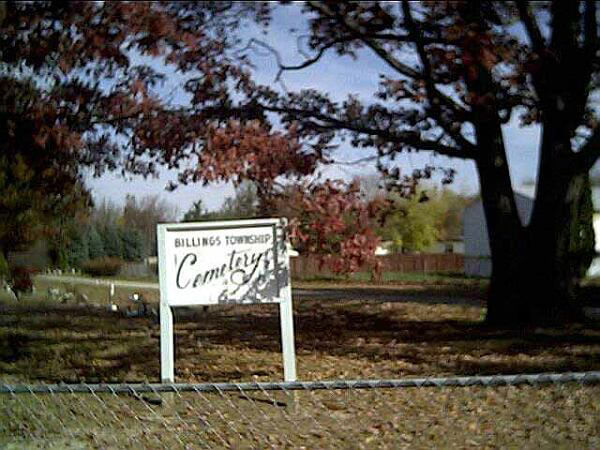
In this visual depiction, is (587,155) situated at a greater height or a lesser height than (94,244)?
greater

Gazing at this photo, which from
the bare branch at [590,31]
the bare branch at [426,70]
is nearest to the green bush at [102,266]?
the bare branch at [426,70]

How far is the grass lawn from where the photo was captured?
6223 millimetres

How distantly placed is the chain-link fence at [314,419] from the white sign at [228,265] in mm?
726

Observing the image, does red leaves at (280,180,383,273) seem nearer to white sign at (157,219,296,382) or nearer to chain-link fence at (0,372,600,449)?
white sign at (157,219,296,382)

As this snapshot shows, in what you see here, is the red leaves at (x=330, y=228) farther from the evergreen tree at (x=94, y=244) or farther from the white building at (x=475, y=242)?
the white building at (x=475, y=242)

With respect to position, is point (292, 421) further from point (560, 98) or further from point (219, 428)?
point (560, 98)

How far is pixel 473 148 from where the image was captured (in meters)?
11.5

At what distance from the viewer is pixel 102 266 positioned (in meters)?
15.4

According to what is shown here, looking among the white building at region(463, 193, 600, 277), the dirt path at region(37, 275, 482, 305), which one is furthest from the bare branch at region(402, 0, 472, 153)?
the white building at region(463, 193, 600, 277)

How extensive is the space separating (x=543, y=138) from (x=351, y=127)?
113 inches

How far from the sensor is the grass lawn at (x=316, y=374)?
20.4 ft

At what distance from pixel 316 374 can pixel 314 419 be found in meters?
2.22

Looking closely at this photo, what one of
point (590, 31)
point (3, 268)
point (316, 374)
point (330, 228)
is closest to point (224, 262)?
point (330, 228)

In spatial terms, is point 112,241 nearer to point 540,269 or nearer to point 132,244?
point 132,244
